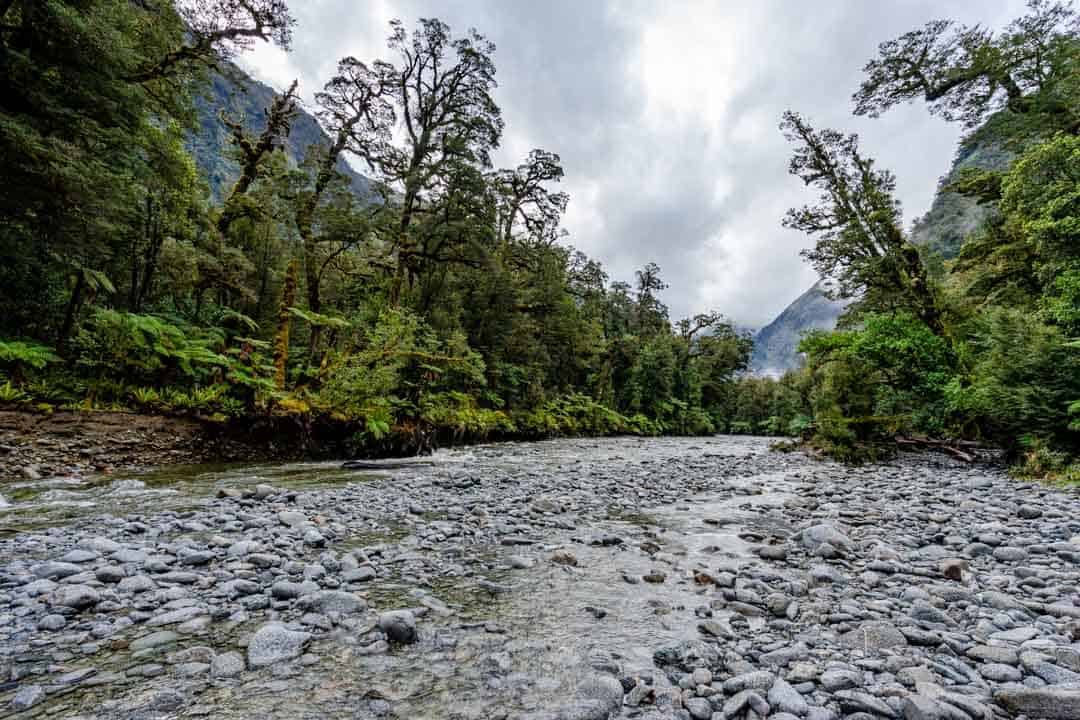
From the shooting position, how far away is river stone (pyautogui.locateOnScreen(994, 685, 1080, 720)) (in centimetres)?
163

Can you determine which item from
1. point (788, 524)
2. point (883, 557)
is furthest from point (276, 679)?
point (788, 524)

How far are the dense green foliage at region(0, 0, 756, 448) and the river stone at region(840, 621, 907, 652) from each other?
10.1 metres

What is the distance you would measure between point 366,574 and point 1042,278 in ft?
45.3

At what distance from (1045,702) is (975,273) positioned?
1914 cm

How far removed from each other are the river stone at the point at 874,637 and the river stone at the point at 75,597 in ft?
14.1

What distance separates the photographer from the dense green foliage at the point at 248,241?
744cm

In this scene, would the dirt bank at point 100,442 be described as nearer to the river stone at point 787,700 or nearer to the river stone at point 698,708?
the river stone at point 698,708

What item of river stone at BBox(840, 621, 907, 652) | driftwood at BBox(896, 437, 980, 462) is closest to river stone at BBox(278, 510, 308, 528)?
river stone at BBox(840, 621, 907, 652)

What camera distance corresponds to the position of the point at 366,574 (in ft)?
10.7

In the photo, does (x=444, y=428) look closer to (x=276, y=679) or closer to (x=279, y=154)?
(x=279, y=154)

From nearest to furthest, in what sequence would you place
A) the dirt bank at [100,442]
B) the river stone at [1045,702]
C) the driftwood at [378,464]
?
1. the river stone at [1045,702]
2. the dirt bank at [100,442]
3. the driftwood at [378,464]

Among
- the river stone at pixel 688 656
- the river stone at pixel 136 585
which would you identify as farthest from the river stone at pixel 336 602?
the river stone at pixel 688 656

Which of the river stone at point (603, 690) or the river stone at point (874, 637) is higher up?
the river stone at point (874, 637)

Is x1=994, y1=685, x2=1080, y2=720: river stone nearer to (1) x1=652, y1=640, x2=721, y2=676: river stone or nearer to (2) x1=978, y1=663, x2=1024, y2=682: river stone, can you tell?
(2) x1=978, y1=663, x2=1024, y2=682: river stone
